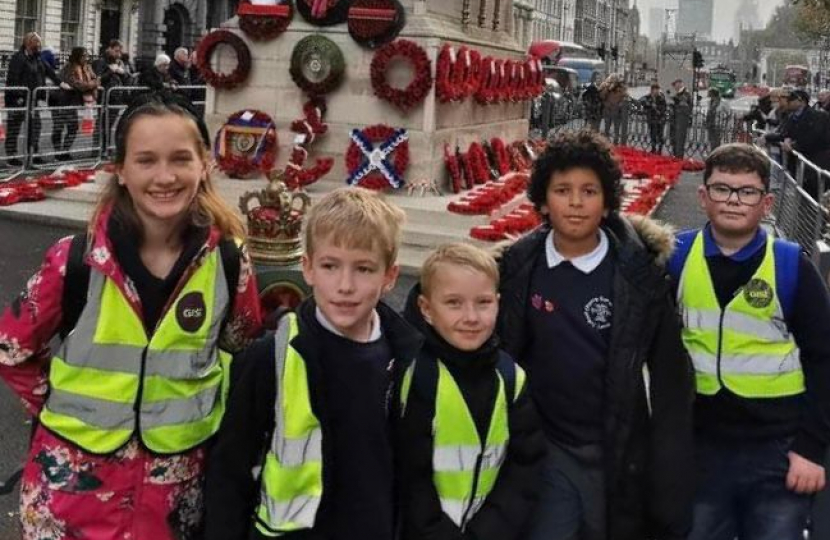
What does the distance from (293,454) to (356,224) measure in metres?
0.59

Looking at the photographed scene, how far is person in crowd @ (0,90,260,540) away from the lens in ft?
8.34

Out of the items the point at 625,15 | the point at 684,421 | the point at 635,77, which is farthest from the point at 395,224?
the point at 625,15

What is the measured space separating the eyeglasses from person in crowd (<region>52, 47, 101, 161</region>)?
1409cm

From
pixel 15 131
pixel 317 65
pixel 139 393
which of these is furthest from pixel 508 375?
pixel 15 131

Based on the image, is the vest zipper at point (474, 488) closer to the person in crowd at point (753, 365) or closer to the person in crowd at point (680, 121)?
the person in crowd at point (753, 365)

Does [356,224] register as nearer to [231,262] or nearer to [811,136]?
[231,262]

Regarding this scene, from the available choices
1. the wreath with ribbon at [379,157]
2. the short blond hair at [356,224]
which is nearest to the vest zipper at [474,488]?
the short blond hair at [356,224]

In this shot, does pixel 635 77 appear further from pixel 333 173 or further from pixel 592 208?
pixel 592 208

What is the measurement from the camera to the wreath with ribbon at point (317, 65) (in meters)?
11.6

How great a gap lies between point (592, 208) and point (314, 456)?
1126mm

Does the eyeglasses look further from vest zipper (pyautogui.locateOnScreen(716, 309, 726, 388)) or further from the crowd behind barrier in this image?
the crowd behind barrier

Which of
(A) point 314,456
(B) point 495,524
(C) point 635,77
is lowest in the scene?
(B) point 495,524

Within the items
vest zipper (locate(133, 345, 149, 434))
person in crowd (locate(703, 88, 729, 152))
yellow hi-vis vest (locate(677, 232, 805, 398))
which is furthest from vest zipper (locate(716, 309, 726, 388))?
person in crowd (locate(703, 88, 729, 152))

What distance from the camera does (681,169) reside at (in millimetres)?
21062
